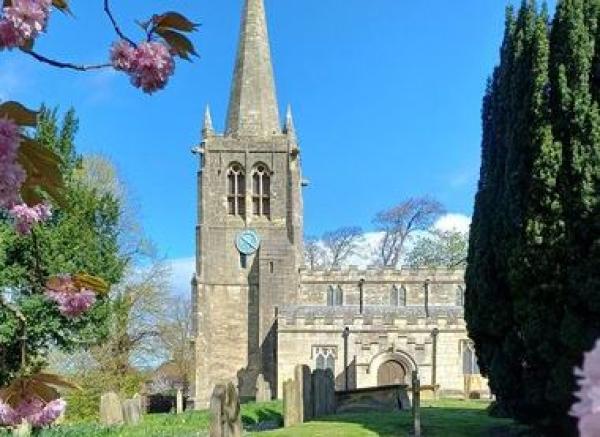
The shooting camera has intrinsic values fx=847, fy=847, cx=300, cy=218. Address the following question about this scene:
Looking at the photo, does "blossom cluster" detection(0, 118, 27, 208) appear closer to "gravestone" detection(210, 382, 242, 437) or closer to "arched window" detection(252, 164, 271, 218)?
"gravestone" detection(210, 382, 242, 437)

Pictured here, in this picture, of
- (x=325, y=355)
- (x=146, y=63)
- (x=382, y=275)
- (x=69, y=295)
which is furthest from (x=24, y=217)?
(x=382, y=275)

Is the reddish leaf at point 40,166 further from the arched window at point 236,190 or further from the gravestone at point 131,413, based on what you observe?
the arched window at point 236,190

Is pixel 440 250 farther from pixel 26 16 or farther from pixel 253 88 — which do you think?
pixel 26 16

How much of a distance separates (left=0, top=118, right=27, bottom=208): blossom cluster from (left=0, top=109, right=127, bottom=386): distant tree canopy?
18.4 metres

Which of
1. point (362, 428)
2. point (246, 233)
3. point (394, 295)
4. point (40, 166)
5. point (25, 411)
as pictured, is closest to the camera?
point (40, 166)

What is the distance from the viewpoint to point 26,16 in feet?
7.64

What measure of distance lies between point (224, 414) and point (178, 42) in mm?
11900

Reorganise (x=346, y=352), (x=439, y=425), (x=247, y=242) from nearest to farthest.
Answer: (x=439, y=425), (x=346, y=352), (x=247, y=242)

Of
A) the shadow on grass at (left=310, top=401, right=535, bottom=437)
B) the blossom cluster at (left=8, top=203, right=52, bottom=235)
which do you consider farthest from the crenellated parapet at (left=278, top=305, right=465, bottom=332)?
the blossom cluster at (left=8, top=203, right=52, bottom=235)

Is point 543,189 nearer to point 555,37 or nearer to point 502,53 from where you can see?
point 555,37

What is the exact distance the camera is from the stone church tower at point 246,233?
4519 cm

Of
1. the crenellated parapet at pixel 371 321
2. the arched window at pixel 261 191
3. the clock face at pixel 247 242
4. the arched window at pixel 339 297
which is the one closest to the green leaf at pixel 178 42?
the crenellated parapet at pixel 371 321

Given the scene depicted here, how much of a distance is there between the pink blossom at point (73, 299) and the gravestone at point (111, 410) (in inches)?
768

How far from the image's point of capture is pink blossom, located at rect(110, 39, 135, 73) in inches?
113
